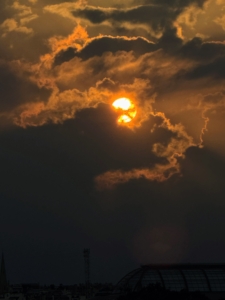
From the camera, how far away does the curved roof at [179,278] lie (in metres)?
155

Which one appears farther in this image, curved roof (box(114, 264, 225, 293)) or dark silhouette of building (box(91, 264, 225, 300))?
curved roof (box(114, 264, 225, 293))

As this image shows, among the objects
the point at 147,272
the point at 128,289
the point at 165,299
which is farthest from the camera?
the point at 147,272

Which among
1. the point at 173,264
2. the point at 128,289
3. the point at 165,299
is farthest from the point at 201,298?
the point at 173,264

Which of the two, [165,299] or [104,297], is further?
[104,297]

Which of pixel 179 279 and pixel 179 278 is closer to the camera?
pixel 179 279

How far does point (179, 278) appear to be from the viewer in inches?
6186

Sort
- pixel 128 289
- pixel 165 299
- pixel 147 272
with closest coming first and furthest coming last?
pixel 165 299
pixel 128 289
pixel 147 272

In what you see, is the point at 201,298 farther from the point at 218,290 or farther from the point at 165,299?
the point at 218,290

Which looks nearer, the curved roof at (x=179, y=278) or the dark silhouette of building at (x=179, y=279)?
the dark silhouette of building at (x=179, y=279)

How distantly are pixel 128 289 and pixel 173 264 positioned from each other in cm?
1655

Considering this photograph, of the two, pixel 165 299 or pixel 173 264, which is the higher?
pixel 173 264

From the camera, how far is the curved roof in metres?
155

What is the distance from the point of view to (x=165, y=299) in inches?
4796

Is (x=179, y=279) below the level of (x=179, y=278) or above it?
below
